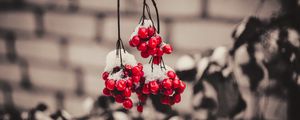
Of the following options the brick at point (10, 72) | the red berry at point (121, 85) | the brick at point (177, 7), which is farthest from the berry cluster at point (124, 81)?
the brick at point (10, 72)

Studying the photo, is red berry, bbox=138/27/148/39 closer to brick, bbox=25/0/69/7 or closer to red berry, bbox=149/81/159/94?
red berry, bbox=149/81/159/94

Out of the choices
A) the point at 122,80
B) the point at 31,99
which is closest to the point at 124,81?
the point at 122,80

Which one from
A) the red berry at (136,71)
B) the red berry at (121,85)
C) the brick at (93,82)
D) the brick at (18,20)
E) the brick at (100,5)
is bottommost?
the brick at (93,82)

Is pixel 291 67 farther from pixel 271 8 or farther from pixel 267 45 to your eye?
pixel 271 8

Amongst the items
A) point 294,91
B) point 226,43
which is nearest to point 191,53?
point 226,43

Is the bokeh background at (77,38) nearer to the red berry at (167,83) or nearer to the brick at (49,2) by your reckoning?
the brick at (49,2)

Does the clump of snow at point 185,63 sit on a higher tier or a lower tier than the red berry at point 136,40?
lower

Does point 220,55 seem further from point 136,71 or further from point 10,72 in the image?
point 10,72
